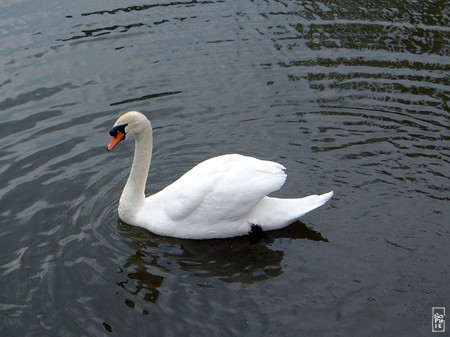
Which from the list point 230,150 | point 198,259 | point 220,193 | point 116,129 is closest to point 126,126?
point 116,129

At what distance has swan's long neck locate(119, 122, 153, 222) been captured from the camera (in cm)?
987

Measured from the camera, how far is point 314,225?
31.8 feet

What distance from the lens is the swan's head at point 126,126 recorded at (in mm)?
9625

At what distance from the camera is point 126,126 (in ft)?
31.8

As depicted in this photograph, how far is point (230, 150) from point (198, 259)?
2357mm

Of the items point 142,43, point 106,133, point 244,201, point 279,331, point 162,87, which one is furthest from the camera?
point 142,43

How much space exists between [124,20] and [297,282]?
26.2 feet

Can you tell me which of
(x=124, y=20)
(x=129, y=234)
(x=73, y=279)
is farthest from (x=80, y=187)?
(x=124, y=20)

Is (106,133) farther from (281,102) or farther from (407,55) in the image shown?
(407,55)

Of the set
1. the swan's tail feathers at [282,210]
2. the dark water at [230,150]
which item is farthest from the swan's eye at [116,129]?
the swan's tail feathers at [282,210]

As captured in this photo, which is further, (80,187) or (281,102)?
(281,102)

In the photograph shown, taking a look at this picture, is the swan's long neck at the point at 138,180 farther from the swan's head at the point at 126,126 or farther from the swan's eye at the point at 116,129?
the swan's eye at the point at 116,129

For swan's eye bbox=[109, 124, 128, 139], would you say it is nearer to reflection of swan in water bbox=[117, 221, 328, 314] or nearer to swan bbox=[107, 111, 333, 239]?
swan bbox=[107, 111, 333, 239]

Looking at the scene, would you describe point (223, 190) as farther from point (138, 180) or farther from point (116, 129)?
point (116, 129)
